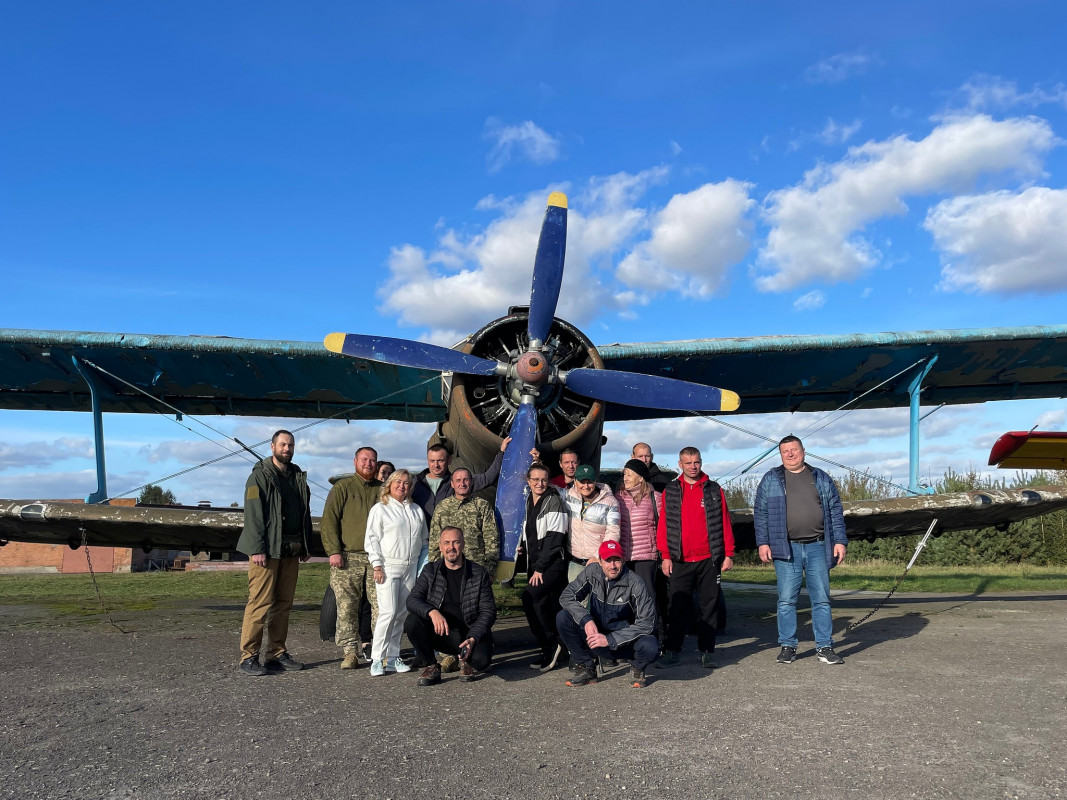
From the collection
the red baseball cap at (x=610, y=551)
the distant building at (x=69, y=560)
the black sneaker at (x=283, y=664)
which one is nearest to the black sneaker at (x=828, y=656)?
the red baseball cap at (x=610, y=551)

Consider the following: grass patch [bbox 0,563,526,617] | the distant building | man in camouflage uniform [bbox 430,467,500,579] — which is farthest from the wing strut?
the distant building

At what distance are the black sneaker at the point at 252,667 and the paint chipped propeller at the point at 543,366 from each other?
9.87ft

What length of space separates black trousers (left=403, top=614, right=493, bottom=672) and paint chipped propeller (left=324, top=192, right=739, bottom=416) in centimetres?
251

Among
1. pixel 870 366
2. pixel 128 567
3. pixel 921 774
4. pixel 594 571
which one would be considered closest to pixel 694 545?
pixel 594 571

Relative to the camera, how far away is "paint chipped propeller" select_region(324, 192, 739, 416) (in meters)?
7.10

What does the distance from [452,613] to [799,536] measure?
2.74 metres

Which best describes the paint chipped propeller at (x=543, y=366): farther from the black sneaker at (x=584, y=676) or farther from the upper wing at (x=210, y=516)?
the black sneaker at (x=584, y=676)

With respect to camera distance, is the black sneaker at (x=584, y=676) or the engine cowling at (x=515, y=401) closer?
the black sneaker at (x=584, y=676)

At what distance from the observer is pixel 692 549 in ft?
18.5

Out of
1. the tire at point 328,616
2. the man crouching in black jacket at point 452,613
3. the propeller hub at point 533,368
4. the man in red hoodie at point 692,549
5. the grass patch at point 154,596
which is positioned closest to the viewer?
the man crouching in black jacket at point 452,613

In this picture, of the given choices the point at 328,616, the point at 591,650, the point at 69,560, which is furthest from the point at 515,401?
the point at 69,560

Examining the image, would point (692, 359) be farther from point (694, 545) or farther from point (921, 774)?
point (921, 774)

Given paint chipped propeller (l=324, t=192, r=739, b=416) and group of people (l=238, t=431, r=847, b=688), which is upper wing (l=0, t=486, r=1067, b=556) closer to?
paint chipped propeller (l=324, t=192, r=739, b=416)

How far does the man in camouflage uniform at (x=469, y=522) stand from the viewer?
218 inches
